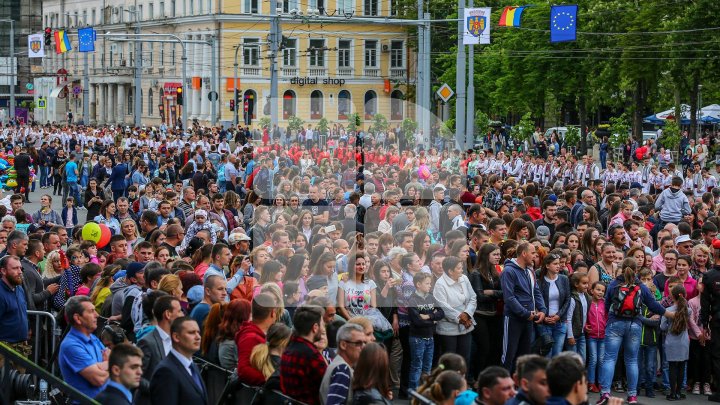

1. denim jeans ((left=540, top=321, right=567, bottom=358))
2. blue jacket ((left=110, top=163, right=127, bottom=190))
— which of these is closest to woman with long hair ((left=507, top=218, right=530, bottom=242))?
denim jeans ((left=540, top=321, right=567, bottom=358))

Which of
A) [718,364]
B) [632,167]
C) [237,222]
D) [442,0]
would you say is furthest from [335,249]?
[442,0]

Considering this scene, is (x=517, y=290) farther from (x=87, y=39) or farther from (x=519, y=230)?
(x=87, y=39)

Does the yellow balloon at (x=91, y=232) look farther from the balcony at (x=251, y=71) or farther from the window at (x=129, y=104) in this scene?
the window at (x=129, y=104)

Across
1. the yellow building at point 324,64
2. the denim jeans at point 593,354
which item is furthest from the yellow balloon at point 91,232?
the yellow building at point 324,64

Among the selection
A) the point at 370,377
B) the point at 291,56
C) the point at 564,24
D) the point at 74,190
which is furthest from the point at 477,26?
the point at 291,56

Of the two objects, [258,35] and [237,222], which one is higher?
[258,35]

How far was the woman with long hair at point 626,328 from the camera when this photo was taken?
13.5 metres

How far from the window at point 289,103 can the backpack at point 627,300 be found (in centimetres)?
6857

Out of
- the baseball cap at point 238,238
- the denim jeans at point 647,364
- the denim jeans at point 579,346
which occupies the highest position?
the baseball cap at point 238,238

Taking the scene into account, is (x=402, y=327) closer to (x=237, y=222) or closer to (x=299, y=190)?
(x=237, y=222)

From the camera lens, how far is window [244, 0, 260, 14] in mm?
86750

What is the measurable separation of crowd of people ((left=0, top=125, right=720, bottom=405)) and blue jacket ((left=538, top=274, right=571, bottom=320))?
0.02 meters

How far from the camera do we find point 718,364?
1376 centimetres

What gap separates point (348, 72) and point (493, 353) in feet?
246
